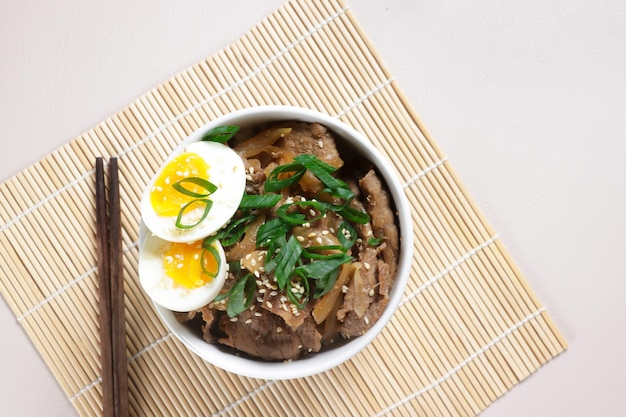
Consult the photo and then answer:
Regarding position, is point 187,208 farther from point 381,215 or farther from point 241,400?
point 241,400

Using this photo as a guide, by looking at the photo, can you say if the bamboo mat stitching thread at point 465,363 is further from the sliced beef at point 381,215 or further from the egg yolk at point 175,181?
the egg yolk at point 175,181

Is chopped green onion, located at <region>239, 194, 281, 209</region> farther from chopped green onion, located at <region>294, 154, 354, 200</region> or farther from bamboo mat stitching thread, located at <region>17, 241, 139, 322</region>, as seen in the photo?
bamboo mat stitching thread, located at <region>17, 241, 139, 322</region>

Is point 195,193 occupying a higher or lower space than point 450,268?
higher

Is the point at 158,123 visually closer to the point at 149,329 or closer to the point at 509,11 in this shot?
the point at 149,329

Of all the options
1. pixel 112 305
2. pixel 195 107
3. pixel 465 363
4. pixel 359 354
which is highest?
pixel 195 107

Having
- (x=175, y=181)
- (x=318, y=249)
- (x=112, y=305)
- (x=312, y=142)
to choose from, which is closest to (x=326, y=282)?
(x=318, y=249)

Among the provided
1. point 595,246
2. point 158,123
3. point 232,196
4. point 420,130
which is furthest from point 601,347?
point 158,123

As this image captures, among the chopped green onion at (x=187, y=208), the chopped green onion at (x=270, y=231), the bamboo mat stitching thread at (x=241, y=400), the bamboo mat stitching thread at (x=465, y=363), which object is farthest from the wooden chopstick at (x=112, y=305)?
the bamboo mat stitching thread at (x=465, y=363)

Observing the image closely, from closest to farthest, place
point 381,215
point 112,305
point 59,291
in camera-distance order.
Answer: point 381,215 → point 112,305 → point 59,291

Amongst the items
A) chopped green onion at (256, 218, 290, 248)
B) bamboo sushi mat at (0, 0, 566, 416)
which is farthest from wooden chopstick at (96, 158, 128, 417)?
chopped green onion at (256, 218, 290, 248)
